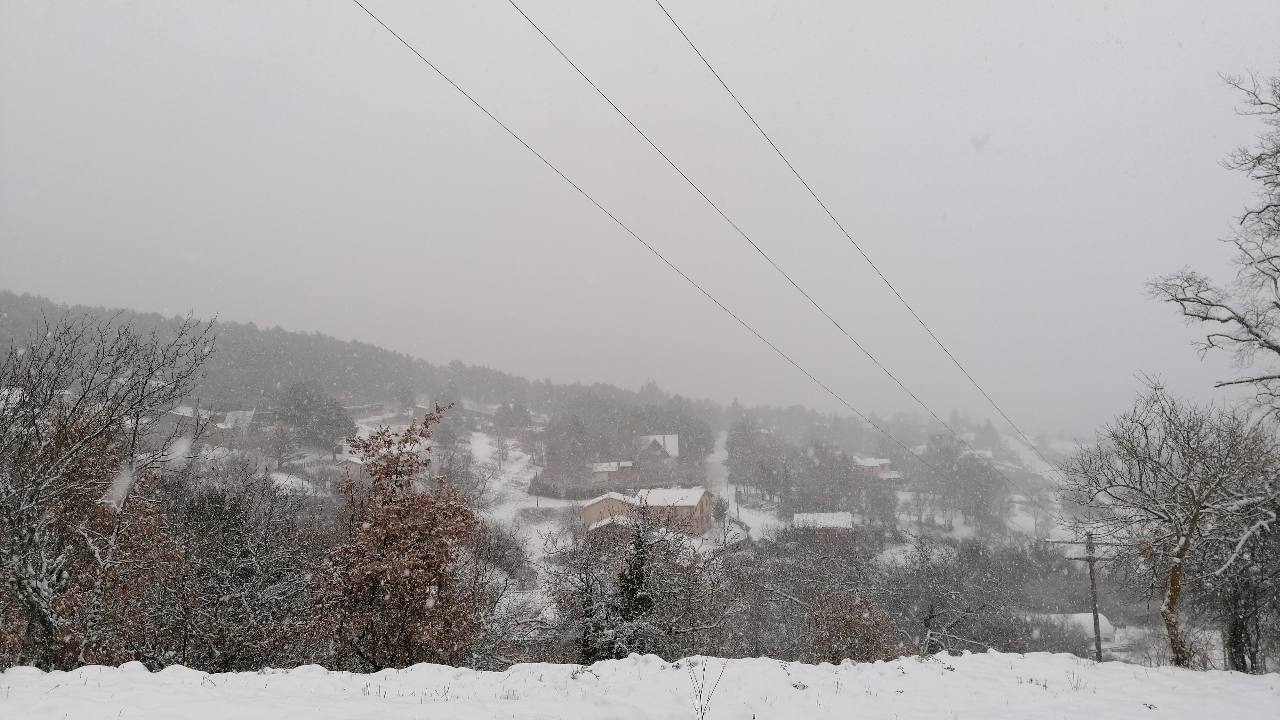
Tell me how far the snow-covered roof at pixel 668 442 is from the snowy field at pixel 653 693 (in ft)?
295

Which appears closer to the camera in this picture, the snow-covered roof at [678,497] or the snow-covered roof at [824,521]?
the snow-covered roof at [824,521]

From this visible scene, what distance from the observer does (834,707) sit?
729cm

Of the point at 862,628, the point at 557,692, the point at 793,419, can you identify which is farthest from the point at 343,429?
the point at 793,419

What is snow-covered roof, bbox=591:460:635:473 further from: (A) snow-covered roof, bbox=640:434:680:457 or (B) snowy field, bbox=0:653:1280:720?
(B) snowy field, bbox=0:653:1280:720

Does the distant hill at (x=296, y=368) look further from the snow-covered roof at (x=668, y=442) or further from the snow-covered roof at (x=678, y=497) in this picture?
the snow-covered roof at (x=678, y=497)

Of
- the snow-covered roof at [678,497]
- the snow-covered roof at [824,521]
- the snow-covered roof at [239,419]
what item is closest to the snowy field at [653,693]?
the snow-covered roof at [678,497]

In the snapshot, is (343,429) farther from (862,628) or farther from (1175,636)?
(1175,636)

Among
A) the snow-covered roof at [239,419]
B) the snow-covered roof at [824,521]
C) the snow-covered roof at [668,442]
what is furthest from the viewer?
the snow-covered roof at [668,442]

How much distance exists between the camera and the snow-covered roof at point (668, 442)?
327ft

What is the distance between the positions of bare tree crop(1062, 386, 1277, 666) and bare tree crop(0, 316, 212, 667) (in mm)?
18086

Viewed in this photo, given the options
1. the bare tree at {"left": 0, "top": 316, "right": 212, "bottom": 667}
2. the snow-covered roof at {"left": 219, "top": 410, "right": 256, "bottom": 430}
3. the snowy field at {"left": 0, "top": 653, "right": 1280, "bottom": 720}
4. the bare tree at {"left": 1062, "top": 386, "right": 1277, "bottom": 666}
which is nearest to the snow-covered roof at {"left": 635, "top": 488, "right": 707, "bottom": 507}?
the bare tree at {"left": 1062, "top": 386, "right": 1277, "bottom": 666}

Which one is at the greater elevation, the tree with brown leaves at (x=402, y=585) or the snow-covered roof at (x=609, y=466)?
the snow-covered roof at (x=609, y=466)

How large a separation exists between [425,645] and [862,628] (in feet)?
56.4

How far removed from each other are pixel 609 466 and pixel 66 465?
8294cm
